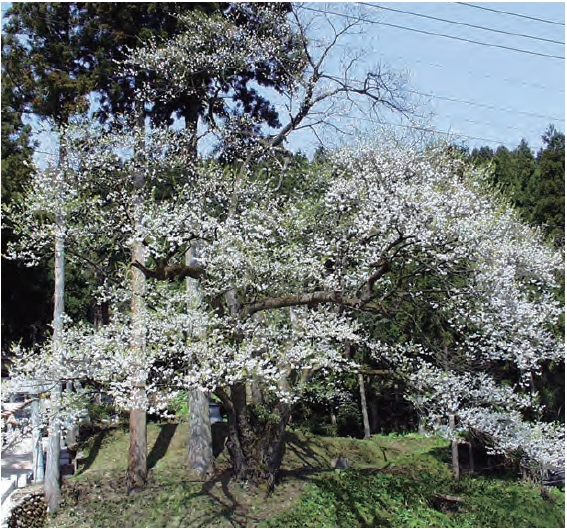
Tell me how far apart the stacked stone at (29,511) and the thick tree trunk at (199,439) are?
7.07ft

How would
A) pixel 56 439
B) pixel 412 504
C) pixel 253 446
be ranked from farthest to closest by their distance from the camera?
pixel 56 439 → pixel 412 504 → pixel 253 446

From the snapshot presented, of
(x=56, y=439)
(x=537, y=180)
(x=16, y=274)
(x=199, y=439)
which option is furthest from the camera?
(x=537, y=180)

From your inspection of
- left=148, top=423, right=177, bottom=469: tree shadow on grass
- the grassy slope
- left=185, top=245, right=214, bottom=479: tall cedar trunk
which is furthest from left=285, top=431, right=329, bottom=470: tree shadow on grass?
left=148, top=423, right=177, bottom=469: tree shadow on grass

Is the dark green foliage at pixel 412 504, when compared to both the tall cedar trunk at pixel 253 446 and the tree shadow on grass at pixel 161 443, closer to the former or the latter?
the tall cedar trunk at pixel 253 446

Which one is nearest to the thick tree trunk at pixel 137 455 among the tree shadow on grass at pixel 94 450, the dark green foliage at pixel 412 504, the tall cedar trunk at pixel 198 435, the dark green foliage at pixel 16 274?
the tall cedar trunk at pixel 198 435

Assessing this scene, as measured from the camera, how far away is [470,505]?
335 inches

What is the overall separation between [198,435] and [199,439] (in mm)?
63

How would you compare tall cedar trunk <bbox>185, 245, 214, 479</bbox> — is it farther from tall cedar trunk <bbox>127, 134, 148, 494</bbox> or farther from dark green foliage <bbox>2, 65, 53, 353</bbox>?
dark green foliage <bbox>2, 65, 53, 353</bbox>

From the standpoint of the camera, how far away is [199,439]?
30.8ft

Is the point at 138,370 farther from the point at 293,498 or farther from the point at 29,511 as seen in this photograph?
the point at 29,511

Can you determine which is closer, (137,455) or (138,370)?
(138,370)

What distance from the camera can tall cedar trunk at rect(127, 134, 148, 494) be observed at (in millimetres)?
6332

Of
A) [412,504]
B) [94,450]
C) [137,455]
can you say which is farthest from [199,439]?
[412,504]

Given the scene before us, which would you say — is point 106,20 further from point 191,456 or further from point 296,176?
point 191,456
